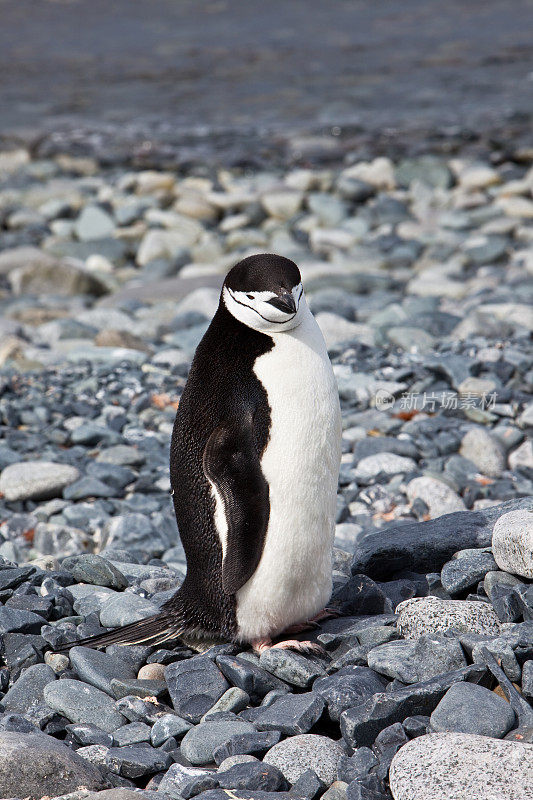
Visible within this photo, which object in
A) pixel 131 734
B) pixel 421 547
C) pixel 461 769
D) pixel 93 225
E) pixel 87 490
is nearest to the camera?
pixel 461 769

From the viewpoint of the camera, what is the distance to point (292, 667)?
9.62 feet

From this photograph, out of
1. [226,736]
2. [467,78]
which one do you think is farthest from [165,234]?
[467,78]

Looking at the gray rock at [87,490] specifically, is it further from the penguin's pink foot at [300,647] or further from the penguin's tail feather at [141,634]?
the penguin's pink foot at [300,647]

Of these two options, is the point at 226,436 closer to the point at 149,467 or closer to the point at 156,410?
the point at 149,467

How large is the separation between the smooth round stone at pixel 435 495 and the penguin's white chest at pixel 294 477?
2.08 metres

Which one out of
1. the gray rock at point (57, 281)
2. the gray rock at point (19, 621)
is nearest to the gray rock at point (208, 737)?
the gray rock at point (19, 621)

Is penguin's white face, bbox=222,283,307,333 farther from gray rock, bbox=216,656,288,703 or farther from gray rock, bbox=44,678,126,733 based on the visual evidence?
gray rock, bbox=44,678,126,733

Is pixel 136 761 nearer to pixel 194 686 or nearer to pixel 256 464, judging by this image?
pixel 194 686

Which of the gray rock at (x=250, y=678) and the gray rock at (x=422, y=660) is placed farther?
the gray rock at (x=250, y=678)

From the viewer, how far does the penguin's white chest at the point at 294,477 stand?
301 cm

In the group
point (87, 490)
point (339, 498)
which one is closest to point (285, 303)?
point (339, 498)

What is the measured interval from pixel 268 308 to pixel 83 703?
129cm

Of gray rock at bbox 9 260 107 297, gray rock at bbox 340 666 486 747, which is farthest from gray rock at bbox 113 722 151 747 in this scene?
gray rock at bbox 9 260 107 297

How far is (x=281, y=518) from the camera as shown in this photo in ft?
9.98
